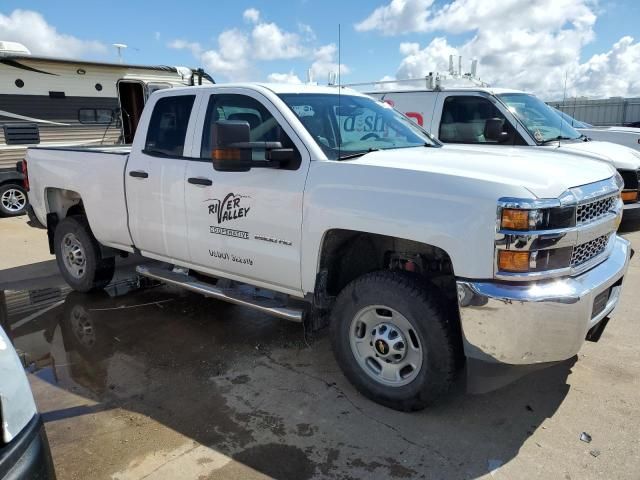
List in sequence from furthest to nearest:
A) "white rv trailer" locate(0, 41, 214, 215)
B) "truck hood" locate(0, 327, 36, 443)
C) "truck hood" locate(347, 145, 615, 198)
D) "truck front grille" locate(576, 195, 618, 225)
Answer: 1. "white rv trailer" locate(0, 41, 214, 215)
2. "truck front grille" locate(576, 195, 618, 225)
3. "truck hood" locate(347, 145, 615, 198)
4. "truck hood" locate(0, 327, 36, 443)

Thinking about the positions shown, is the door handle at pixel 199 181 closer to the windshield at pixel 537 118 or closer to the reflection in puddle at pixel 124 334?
the reflection in puddle at pixel 124 334

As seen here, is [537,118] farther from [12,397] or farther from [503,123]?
[12,397]

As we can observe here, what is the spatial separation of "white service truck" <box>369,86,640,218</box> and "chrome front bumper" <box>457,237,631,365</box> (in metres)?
4.20

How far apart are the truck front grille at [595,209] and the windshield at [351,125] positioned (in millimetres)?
1422

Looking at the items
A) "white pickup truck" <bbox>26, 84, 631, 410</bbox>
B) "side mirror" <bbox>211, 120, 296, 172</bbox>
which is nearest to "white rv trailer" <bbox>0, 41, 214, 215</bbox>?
"white pickup truck" <bbox>26, 84, 631, 410</bbox>

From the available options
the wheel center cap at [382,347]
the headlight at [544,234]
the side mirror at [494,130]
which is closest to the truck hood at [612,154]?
the side mirror at [494,130]

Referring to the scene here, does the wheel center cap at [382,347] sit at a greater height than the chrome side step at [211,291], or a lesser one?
lesser

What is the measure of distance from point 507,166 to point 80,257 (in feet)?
15.0

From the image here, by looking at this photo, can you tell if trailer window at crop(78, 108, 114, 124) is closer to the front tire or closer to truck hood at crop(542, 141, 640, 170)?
truck hood at crop(542, 141, 640, 170)

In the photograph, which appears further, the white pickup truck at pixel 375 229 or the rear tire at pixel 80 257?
the rear tire at pixel 80 257

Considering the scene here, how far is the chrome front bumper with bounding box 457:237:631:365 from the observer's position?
281 centimetres

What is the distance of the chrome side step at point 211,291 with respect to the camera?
3787 mm

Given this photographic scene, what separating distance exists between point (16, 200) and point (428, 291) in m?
10.2

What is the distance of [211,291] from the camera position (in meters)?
4.32
